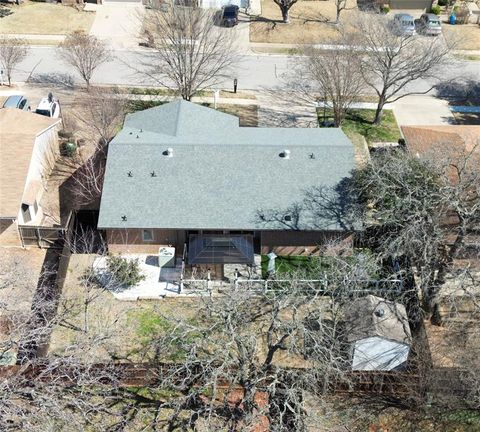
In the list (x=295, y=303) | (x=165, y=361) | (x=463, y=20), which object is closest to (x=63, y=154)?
(x=165, y=361)

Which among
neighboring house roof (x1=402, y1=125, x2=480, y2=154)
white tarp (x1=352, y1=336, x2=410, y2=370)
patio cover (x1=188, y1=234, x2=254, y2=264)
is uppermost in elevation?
neighboring house roof (x1=402, y1=125, x2=480, y2=154)

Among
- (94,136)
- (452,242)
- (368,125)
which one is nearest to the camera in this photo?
(452,242)

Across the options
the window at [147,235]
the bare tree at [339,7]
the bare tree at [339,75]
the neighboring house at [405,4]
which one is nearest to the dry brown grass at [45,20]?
the bare tree at [339,7]

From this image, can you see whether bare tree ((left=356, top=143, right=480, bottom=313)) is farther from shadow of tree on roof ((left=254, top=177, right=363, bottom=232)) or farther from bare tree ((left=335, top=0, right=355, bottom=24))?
bare tree ((left=335, top=0, right=355, bottom=24))

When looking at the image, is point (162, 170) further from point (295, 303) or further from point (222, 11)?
point (222, 11)

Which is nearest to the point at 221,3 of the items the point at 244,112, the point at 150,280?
the point at 244,112

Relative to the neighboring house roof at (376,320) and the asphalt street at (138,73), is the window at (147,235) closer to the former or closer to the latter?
the neighboring house roof at (376,320)

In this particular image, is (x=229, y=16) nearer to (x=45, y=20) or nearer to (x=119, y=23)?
(x=119, y=23)

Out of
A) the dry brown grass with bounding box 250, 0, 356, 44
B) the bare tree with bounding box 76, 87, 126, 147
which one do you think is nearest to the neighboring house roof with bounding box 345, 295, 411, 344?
the bare tree with bounding box 76, 87, 126, 147
